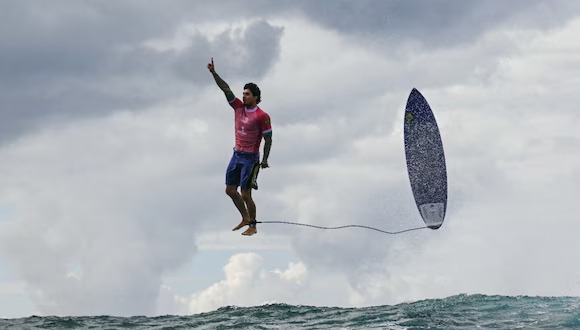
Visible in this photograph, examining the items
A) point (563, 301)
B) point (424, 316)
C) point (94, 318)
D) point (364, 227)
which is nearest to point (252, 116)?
point (364, 227)

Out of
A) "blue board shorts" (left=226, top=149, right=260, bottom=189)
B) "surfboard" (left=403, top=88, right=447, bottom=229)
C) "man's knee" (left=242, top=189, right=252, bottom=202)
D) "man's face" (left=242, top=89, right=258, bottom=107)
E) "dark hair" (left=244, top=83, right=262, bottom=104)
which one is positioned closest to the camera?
"man's face" (left=242, top=89, right=258, bottom=107)

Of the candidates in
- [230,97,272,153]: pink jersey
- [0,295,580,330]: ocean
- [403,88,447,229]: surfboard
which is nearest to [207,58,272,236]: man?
[230,97,272,153]: pink jersey

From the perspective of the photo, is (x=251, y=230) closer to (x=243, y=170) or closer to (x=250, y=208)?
(x=250, y=208)

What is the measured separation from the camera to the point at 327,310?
2278cm

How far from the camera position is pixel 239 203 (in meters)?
19.2

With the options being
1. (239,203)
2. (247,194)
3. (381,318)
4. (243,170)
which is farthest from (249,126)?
(381,318)

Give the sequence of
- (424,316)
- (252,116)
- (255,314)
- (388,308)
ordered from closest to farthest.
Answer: (252,116), (424,316), (255,314), (388,308)

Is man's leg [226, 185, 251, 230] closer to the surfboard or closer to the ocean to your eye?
the ocean

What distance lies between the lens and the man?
18375 mm

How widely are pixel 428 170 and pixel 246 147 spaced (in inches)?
296

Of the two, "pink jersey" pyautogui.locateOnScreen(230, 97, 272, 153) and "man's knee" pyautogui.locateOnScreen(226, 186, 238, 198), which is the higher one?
"pink jersey" pyautogui.locateOnScreen(230, 97, 272, 153)

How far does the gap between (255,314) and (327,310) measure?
245 centimetres

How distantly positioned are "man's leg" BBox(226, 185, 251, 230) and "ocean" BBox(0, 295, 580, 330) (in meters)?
2.66

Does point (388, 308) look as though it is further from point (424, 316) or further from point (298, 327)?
point (298, 327)
